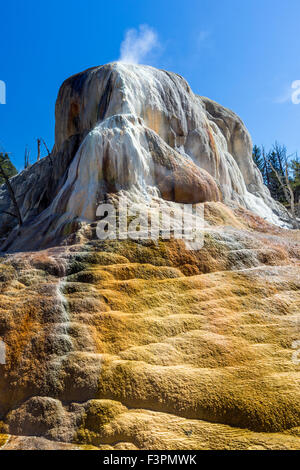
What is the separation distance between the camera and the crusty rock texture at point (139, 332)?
2.60 m

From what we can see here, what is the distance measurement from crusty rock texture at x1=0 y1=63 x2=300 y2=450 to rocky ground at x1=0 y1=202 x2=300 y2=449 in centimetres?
1

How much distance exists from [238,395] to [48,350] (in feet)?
5.91

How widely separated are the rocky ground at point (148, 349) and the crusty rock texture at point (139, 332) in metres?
0.01

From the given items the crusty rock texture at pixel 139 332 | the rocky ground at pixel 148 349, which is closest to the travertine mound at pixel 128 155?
the crusty rock texture at pixel 139 332

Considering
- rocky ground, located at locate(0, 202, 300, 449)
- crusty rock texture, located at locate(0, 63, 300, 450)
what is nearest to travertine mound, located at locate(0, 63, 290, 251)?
crusty rock texture, located at locate(0, 63, 300, 450)

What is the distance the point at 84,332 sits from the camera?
3402 millimetres

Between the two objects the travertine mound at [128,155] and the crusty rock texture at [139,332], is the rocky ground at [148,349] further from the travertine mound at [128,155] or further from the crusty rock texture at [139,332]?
the travertine mound at [128,155]

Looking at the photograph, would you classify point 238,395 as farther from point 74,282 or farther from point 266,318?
point 74,282

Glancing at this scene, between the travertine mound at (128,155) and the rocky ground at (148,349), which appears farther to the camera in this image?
the travertine mound at (128,155)

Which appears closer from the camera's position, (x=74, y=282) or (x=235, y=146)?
(x=74, y=282)

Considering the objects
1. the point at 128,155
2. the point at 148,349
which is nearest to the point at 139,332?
the point at 148,349

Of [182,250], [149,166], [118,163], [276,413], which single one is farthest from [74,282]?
[149,166]

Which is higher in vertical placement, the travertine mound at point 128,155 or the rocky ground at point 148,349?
the travertine mound at point 128,155
